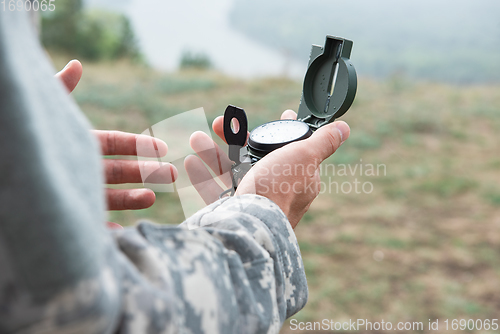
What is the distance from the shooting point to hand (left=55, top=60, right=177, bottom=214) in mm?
905

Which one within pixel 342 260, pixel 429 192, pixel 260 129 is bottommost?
pixel 342 260

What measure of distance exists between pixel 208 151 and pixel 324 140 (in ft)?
1.11

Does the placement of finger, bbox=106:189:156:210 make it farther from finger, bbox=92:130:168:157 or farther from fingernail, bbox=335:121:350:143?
fingernail, bbox=335:121:350:143

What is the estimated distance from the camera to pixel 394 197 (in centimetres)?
285

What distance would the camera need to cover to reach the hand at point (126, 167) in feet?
2.97

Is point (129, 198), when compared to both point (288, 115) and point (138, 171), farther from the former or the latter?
point (288, 115)

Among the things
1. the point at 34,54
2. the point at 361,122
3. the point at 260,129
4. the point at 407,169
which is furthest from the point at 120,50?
the point at 34,54

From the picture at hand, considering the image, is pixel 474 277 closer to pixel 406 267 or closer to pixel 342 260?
pixel 406 267

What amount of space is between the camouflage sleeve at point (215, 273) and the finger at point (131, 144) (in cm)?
38

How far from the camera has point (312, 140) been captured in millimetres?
834

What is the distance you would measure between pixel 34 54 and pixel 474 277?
233cm

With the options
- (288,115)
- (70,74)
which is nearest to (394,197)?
(288,115)

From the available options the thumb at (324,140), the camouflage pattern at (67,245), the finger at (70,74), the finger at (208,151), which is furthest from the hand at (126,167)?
the camouflage pattern at (67,245)

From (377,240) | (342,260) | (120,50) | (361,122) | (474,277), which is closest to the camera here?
(474,277)
